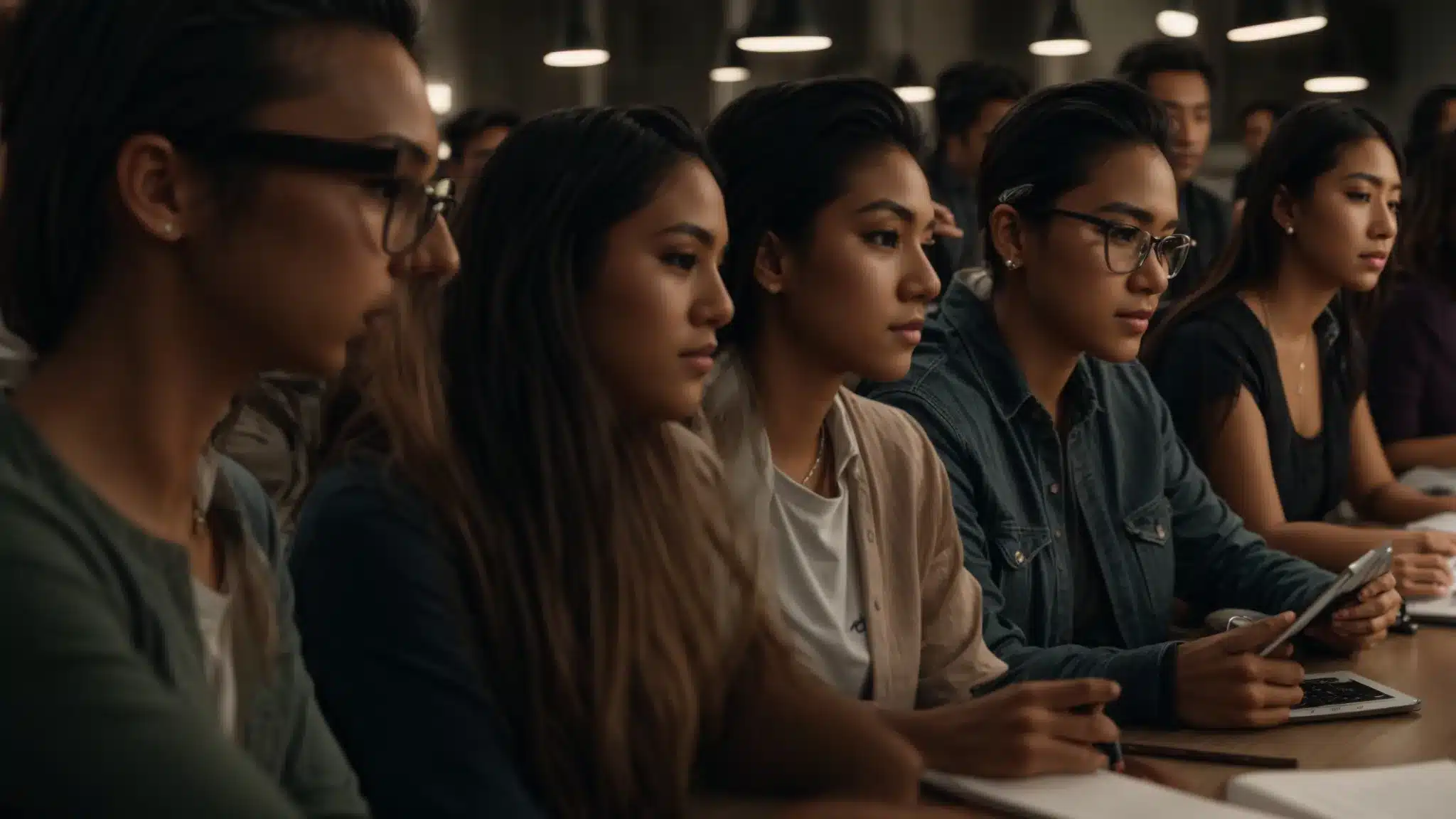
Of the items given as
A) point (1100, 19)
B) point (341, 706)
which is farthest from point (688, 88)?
point (341, 706)

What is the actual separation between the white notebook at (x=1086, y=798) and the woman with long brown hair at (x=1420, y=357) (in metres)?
2.62

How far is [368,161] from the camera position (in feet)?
3.65

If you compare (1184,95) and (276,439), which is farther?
(1184,95)

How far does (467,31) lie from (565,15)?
1.19 m

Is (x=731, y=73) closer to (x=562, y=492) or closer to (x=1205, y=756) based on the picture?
(x=1205, y=756)

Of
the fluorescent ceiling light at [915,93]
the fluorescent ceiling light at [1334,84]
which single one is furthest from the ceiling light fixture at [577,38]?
the fluorescent ceiling light at [1334,84]

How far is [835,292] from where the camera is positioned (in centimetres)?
208

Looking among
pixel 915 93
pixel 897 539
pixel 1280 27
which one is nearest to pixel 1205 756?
pixel 897 539

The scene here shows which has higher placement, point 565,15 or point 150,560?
point 565,15

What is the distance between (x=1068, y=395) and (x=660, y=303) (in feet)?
3.65

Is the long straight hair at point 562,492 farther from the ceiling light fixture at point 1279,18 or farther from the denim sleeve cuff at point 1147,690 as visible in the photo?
the ceiling light fixture at point 1279,18

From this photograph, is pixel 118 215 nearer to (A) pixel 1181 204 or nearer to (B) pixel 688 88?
(A) pixel 1181 204

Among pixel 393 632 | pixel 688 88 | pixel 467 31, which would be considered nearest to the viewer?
pixel 393 632

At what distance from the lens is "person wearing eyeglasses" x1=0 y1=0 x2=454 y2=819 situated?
0.93 meters
